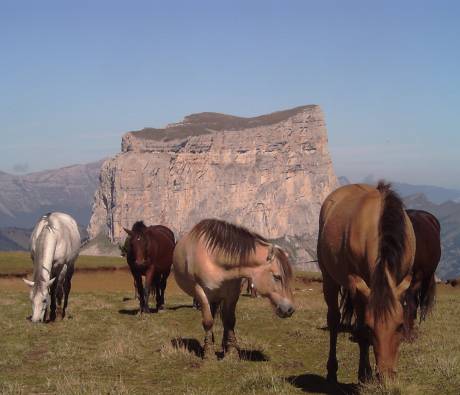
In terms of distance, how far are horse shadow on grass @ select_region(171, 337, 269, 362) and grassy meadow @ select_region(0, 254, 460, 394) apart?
0.9 inches

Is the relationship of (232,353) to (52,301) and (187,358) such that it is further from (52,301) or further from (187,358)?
(52,301)

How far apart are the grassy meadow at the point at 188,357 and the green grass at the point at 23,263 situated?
24664mm

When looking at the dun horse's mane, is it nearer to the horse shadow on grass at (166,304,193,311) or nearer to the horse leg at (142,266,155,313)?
the horse leg at (142,266,155,313)

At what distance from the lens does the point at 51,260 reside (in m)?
16.1

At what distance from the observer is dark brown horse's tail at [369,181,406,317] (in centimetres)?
724

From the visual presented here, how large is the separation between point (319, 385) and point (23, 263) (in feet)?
130

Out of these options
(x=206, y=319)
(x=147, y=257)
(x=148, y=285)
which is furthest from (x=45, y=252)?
(x=206, y=319)

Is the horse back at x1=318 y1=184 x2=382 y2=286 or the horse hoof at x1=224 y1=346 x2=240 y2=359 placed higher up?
the horse back at x1=318 y1=184 x2=382 y2=286

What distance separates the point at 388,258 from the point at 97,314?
13254 mm

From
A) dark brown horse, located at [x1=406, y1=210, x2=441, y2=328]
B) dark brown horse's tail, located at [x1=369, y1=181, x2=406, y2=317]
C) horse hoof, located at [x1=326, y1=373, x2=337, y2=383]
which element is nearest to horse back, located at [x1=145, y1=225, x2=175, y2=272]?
dark brown horse, located at [x1=406, y1=210, x2=441, y2=328]

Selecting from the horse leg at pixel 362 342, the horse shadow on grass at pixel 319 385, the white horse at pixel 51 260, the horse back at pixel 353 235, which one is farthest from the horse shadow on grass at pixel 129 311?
the horse leg at pixel 362 342

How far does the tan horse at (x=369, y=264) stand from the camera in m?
7.26

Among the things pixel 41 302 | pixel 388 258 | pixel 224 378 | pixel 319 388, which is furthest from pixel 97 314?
pixel 388 258

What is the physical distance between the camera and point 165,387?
9.50 metres
